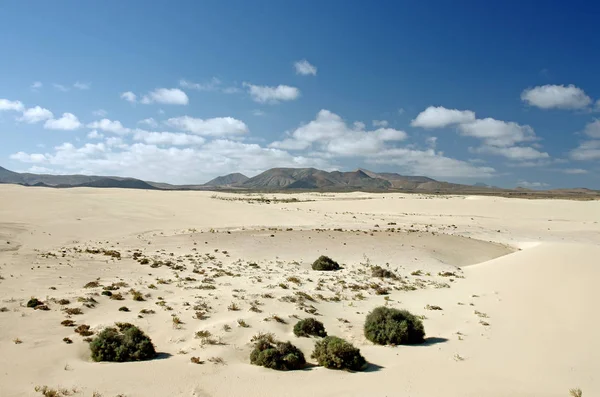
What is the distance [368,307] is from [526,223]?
146 ft

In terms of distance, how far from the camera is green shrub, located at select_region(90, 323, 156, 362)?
941cm

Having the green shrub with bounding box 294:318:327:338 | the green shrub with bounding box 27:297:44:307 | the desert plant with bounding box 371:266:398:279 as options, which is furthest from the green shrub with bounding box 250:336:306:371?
the desert plant with bounding box 371:266:398:279

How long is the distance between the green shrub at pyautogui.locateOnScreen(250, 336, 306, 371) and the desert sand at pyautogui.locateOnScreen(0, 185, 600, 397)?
235 mm

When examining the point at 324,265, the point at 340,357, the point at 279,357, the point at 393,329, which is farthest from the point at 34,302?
the point at 324,265

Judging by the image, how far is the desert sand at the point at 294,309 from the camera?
8.58 m

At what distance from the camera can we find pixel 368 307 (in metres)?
15.2

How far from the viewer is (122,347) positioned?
31.1ft

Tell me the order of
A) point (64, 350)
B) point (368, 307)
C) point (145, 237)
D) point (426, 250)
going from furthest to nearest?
point (145, 237)
point (426, 250)
point (368, 307)
point (64, 350)

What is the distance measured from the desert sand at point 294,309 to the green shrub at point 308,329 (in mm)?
266

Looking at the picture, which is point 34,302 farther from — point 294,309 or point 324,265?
point 324,265

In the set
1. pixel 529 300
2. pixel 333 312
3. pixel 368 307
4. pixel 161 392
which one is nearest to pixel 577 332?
pixel 529 300

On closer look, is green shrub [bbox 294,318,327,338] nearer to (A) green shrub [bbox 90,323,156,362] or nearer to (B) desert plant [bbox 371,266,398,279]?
(A) green shrub [bbox 90,323,156,362]

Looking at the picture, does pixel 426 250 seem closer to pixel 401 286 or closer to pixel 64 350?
pixel 401 286

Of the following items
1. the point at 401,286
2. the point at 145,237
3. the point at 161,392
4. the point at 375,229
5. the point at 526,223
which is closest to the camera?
the point at 161,392
